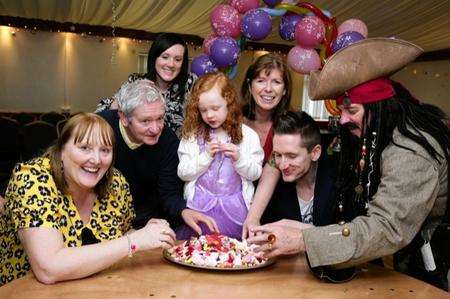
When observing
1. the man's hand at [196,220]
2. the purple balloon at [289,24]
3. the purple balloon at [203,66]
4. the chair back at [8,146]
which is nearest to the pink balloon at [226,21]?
the purple balloon at [203,66]

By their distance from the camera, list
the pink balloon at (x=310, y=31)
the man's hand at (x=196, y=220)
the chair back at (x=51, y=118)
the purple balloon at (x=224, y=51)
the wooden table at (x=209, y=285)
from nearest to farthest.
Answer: the wooden table at (x=209, y=285) → the man's hand at (x=196, y=220) → the pink balloon at (x=310, y=31) → the purple balloon at (x=224, y=51) → the chair back at (x=51, y=118)

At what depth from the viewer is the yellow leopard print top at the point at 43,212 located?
1847mm

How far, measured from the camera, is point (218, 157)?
2.83 meters

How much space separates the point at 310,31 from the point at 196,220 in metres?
1.54

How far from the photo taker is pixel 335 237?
1.84 m

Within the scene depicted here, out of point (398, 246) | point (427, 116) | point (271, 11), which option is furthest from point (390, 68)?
point (271, 11)

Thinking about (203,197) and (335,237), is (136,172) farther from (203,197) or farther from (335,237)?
(335,237)

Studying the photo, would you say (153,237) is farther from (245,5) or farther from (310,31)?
(245,5)

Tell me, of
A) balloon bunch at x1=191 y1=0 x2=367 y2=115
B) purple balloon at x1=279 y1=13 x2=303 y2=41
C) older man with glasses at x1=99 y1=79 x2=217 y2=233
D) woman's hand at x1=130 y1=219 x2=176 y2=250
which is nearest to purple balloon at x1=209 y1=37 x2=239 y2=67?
balloon bunch at x1=191 y1=0 x2=367 y2=115

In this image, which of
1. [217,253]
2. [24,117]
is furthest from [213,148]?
[24,117]

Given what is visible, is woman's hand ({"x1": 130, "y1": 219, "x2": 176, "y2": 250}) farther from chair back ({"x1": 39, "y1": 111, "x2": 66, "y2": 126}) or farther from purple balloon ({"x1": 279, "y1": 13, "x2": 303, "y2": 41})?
chair back ({"x1": 39, "y1": 111, "x2": 66, "y2": 126})

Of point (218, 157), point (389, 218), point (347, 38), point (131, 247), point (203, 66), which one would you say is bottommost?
point (131, 247)

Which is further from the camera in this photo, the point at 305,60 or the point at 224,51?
the point at 305,60

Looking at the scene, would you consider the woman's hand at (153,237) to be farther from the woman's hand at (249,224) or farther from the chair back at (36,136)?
the chair back at (36,136)
